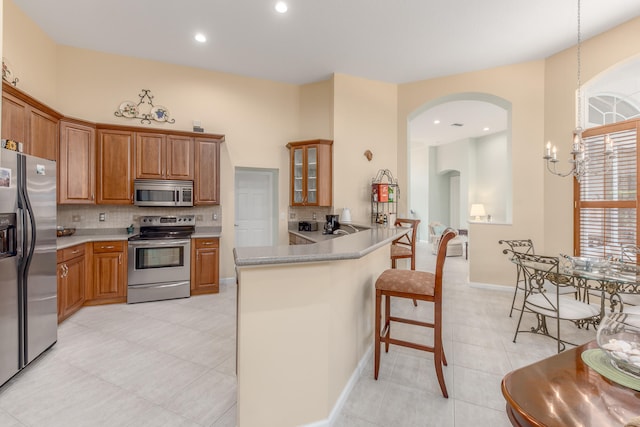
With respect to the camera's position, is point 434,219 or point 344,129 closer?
point 344,129

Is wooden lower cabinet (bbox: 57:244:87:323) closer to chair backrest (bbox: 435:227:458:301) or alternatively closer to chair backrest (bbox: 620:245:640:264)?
Result: chair backrest (bbox: 435:227:458:301)

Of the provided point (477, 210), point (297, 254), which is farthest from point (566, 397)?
point (477, 210)

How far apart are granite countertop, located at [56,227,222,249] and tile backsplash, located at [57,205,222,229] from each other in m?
0.06

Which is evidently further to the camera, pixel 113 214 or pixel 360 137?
pixel 360 137

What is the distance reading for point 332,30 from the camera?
3.71 meters

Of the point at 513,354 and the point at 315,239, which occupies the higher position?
the point at 315,239

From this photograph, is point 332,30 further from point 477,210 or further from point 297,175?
point 477,210

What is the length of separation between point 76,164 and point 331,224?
351 cm

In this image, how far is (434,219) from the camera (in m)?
10.1

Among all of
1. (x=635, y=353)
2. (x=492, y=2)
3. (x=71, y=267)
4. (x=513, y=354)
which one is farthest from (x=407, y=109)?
(x=71, y=267)

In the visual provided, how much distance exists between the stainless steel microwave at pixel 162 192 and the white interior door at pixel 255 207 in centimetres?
105

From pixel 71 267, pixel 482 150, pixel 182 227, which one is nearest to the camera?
pixel 71 267

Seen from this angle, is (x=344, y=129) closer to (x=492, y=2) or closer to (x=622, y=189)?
(x=492, y=2)

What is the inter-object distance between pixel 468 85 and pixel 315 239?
11.9ft
